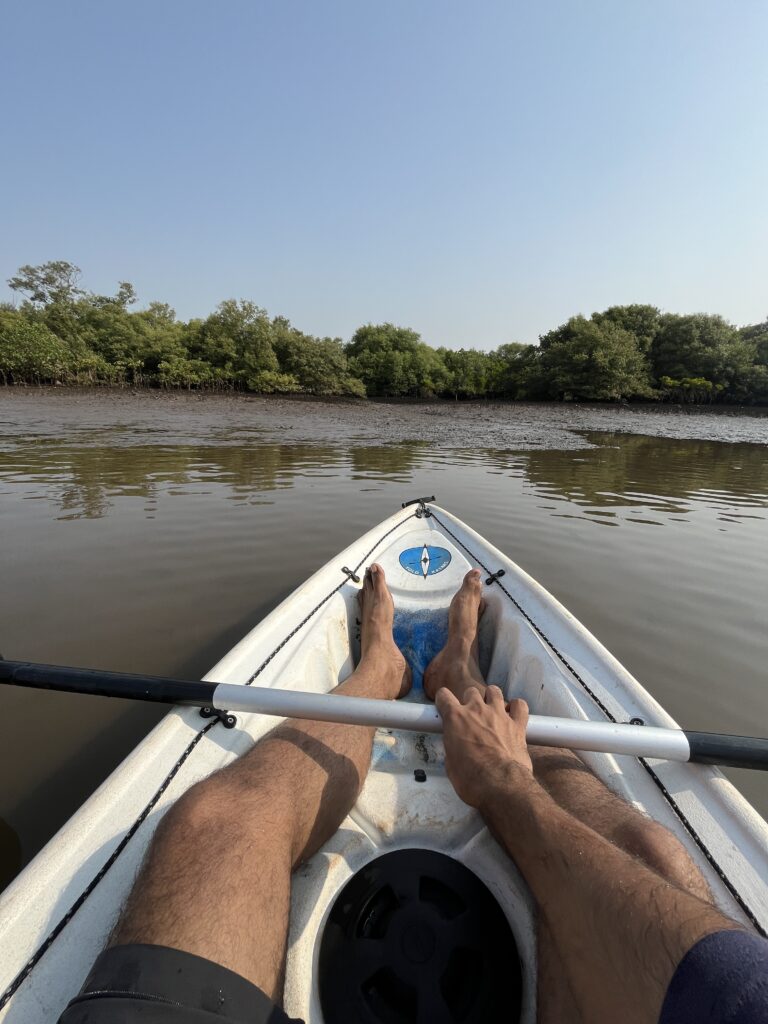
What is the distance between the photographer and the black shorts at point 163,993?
0.70m

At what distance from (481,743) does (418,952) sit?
1.76ft

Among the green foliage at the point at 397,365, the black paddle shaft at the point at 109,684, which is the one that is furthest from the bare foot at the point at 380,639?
the green foliage at the point at 397,365

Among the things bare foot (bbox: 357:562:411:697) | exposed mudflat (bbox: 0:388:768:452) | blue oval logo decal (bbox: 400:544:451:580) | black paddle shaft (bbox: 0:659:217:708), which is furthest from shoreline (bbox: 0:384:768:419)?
black paddle shaft (bbox: 0:659:217:708)

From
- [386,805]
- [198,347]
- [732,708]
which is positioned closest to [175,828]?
[386,805]

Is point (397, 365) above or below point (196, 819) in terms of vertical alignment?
above

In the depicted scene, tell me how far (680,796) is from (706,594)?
3.24 m

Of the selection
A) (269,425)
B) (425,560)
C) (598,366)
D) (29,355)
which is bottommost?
(425,560)

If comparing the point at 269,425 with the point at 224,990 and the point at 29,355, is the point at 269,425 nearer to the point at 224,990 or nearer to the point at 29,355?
the point at 224,990

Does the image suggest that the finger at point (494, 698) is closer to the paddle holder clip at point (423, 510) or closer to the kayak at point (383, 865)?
the kayak at point (383, 865)

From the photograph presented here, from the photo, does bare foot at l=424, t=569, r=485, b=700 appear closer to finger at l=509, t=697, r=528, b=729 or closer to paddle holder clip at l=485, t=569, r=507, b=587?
paddle holder clip at l=485, t=569, r=507, b=587

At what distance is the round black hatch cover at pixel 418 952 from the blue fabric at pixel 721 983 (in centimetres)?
48

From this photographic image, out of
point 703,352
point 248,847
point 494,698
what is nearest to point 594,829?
point 494,698

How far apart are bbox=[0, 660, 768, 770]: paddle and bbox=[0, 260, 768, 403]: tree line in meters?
37.5

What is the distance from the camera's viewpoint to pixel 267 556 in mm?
4477
